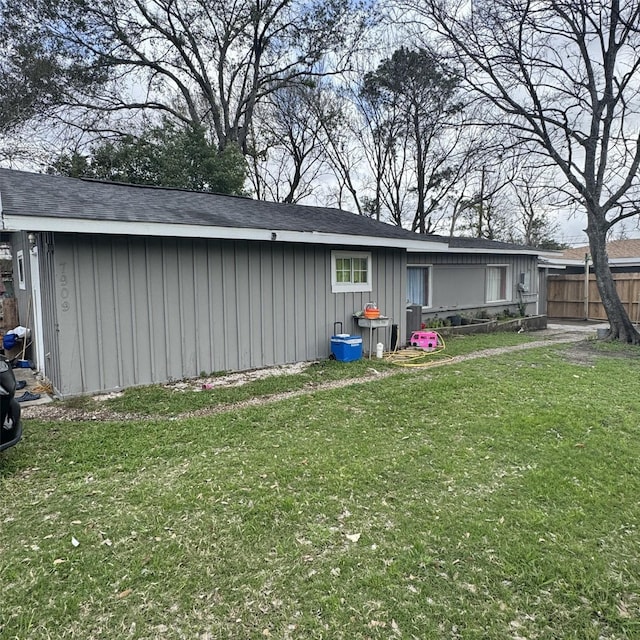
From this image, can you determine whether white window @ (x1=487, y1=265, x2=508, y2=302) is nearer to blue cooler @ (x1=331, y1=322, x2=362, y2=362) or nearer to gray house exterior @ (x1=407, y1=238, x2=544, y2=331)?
gray house exterior @ (x1=407, y1=238, x2=544, y2=331)

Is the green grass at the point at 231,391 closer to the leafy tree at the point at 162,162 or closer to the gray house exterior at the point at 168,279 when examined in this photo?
the gray house exterior at the point at 168,279

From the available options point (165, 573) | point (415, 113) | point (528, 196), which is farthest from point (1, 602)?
point (528, 196)

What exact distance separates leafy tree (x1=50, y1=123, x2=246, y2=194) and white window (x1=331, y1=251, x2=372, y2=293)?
9.09 metres

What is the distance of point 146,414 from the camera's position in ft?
16.0

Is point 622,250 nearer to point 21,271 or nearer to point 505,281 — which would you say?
point 505,281

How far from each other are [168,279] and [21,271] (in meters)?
3.43

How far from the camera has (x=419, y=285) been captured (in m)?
12.0

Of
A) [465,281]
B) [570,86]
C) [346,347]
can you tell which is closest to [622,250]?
[465,281]

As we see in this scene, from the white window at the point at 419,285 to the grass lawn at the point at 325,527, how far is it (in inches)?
284

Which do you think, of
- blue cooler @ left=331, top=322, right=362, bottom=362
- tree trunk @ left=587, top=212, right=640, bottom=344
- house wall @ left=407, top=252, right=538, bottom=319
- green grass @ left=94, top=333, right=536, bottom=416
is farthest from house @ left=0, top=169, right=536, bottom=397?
tree trunk @ left=587, top=212, right=640, bottom=344

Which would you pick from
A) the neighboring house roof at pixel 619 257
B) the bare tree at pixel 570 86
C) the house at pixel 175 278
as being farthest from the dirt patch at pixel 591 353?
the neighboring house roof at pixel 619 257

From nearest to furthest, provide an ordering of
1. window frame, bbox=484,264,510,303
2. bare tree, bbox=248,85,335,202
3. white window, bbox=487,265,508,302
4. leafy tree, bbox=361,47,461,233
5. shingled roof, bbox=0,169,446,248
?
shingled roof, bbox=0,169,446,248
window frame, bbox=484,264,510,303
white window, bbox=487,265,508,302
leafy tree, bbox=361,47,461,233
bare tree, bbox=248,85,335,202

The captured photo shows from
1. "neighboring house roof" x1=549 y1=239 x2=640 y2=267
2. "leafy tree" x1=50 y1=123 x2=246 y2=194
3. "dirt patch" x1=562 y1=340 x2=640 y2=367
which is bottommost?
"dirt patch" x1=562 y1=340 x2=640 y2=367

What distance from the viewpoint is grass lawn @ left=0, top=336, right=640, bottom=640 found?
6.53ft
